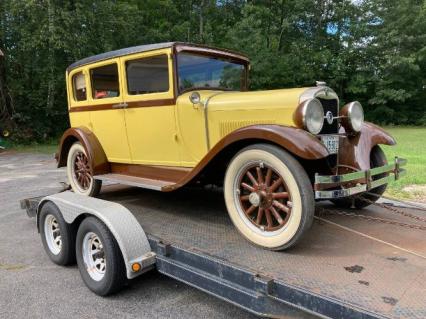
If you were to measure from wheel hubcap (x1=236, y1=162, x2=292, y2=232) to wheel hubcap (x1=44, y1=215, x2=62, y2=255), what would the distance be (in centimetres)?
216

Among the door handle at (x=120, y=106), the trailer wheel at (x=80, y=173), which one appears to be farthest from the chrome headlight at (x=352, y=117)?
the trailer wheel at (x=80, y=173)

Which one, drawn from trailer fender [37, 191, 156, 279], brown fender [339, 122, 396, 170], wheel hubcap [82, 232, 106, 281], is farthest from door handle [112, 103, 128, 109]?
brown fender [339, 122, 396, 170]

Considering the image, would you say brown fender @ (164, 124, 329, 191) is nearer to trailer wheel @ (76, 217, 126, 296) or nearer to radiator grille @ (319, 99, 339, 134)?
radiator grille @ (319, 99, 339, 134)

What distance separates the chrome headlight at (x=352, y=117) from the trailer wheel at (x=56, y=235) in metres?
2.89

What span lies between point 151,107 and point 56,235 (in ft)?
5.72

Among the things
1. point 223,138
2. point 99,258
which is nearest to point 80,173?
point 99,258

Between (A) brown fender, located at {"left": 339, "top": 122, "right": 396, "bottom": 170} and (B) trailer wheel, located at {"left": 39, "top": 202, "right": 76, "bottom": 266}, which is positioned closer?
(A) brown fender, located at {"left": 339, "top": 122, "right": 396, "bottom": 170}

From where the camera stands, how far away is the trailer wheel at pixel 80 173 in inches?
195

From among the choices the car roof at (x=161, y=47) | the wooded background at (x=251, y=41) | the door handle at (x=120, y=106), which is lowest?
the door handle at (x=120, y=106)

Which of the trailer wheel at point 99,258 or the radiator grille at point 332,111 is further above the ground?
the radiator grille at point 332,111

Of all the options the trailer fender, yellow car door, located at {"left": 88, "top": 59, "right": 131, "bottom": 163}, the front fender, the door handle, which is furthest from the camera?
yellow car door, located at {"left": 88, "top": 59, "right": 131, "bottom": 163}

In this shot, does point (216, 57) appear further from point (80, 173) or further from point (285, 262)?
point (285, 262)

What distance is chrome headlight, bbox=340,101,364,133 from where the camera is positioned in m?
3.61

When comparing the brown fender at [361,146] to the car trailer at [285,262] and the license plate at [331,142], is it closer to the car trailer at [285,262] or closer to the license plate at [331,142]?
the license plate at [331,142]
